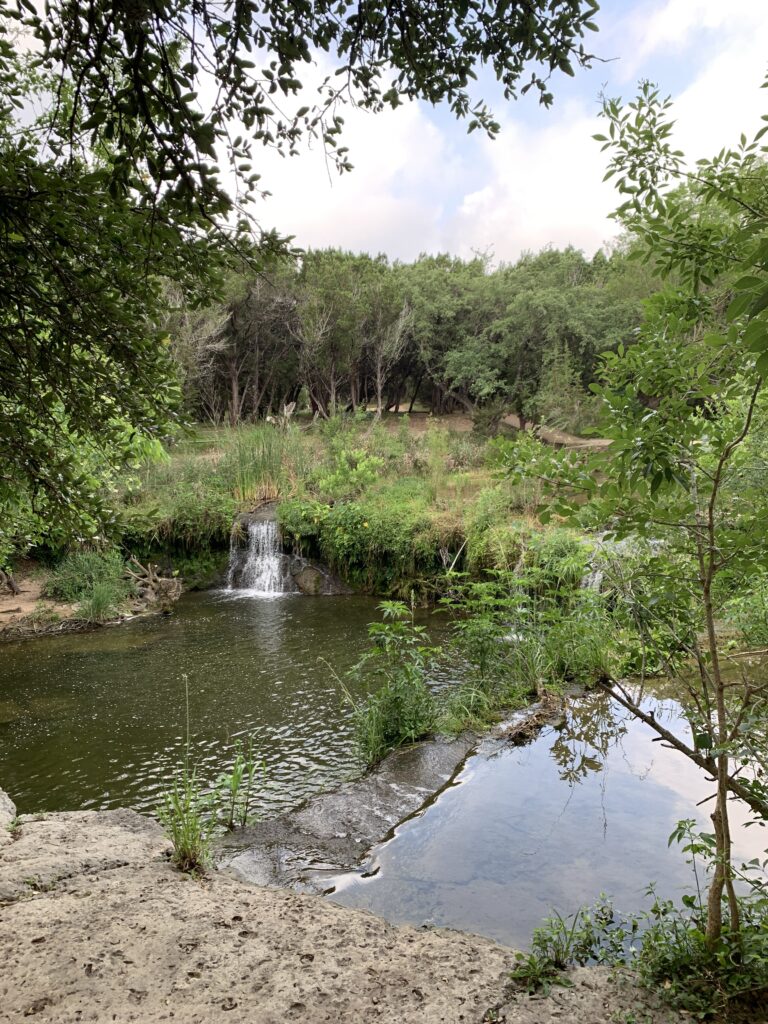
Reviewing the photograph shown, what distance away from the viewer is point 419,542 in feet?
40.3

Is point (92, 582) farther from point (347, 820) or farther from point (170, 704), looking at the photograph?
point (347, 820)

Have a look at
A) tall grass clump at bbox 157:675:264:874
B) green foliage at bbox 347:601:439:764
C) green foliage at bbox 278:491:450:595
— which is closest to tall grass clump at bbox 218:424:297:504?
green foliage at bbox 278:491:450:595

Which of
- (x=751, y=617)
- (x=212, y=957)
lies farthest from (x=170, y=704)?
(x=751, y=617)

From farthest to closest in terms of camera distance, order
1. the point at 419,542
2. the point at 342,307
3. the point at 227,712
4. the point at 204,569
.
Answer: the point at 342,307 < the point at 204,569 < the point at 419,542 < the point at 227,712

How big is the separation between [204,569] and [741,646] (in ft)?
36.2

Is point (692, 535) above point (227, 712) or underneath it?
above

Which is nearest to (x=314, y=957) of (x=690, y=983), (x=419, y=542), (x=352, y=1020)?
(x=352, y=1020)

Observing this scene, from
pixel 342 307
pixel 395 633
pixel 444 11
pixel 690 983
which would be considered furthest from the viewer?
pixel 342 307

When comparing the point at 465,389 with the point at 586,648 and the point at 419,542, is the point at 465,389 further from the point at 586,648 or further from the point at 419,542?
the point at 586,648

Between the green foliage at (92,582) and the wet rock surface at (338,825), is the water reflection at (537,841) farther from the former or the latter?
the green foliage at (92,582)

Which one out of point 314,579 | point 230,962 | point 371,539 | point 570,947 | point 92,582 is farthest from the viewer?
point 314,579

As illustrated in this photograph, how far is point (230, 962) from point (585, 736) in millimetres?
3718

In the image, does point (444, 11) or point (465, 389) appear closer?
point (444, 11)

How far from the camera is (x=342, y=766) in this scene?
5688mm
